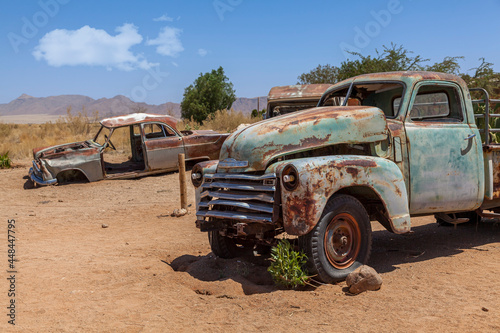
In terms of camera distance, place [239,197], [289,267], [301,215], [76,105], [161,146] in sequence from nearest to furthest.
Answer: [301,215], [289,267], [239,197], [161,146], [76,105]

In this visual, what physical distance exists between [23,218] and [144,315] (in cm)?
623

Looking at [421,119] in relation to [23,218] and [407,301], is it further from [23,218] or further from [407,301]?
[23,218]

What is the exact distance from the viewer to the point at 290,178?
457 centimetres

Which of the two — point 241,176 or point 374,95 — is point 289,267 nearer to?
point 241,176

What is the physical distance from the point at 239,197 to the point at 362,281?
1.37 m

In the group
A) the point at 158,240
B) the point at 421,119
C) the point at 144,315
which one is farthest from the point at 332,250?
the point at 158,240

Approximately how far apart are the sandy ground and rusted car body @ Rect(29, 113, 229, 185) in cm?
457

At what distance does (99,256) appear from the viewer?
647 cm

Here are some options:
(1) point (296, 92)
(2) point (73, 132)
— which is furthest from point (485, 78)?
(2) point (73, 132)

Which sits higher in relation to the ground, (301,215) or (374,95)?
(374,95)

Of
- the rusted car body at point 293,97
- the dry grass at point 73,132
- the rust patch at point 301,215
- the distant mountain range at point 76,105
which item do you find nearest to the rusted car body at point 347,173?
the rust patch at point 301,215

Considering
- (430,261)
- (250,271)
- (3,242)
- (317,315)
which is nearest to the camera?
(317,315)

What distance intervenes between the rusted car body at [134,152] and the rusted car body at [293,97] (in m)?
3.52

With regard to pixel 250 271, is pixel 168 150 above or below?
above
